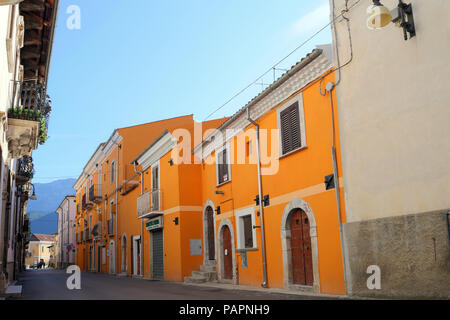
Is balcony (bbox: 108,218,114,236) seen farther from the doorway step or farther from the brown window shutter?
the brown window shutter

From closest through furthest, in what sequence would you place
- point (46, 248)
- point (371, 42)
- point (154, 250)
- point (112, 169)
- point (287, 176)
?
1. point (371, 42)
2. point (287, 176)
3. point (154, 250)
4. point (112, 169)
5. point (46, 248)

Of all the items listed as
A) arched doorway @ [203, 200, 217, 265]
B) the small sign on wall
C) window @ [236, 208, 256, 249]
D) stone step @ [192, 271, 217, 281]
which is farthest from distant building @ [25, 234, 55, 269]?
window @ [236, 208, 256, 249]

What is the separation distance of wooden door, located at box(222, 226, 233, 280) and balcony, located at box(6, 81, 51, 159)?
7792 mm

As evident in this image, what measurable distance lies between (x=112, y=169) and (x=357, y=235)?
25501 millimetres

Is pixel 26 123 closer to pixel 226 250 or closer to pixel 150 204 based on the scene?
pixel 226 250

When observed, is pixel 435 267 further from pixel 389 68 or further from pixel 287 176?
pixel 287 176

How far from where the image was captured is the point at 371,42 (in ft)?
32.8

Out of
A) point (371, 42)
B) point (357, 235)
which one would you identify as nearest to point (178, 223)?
point (357, 235)

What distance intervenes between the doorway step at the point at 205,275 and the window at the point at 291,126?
7392mm

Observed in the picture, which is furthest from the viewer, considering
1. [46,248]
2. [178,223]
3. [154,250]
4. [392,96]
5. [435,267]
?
[46,248]

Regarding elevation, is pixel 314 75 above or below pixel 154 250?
above

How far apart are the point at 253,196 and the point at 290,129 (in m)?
3.21

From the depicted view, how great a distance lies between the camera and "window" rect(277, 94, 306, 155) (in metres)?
12.5

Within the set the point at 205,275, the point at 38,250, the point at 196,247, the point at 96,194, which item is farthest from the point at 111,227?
the point at 38,250
